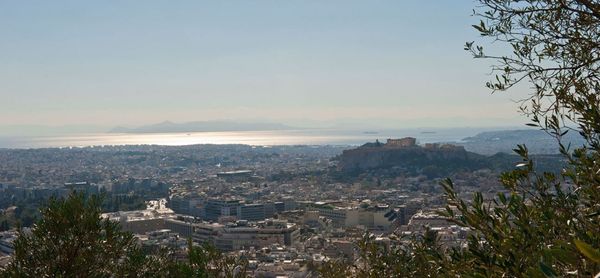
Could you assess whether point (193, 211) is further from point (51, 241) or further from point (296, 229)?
point (51, 241)

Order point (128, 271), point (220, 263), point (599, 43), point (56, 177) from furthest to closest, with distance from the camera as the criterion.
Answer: point (56, 177), point (220, 263), point (128, 271), point (599, 43)

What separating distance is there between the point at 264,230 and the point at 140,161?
7205 centimetres

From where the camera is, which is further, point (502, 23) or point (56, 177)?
point (56, 177)

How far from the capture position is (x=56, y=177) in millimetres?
67500

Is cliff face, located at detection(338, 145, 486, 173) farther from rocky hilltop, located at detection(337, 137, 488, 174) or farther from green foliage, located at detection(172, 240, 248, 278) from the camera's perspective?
green foliage, located at detection(172, 240, 248, 278)

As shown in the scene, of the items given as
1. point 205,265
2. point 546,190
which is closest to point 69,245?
point 205,265

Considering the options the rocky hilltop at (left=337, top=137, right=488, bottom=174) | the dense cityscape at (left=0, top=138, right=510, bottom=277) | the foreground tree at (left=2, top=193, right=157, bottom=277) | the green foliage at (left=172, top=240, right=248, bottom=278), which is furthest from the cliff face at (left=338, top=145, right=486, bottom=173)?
the foreground tree at (left=2, top=193, right=157, bottom=277)

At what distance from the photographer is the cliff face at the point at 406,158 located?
55094mm

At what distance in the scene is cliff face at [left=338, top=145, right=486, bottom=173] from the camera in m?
55.1

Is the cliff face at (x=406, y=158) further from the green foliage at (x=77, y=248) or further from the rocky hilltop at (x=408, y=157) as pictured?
the green foliage at (x=77, y=248)

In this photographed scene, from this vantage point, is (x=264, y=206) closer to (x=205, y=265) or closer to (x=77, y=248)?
(x=205, y=265)

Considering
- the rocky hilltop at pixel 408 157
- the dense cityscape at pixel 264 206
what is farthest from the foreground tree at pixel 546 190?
the rocky hilltop at pixel 408 157

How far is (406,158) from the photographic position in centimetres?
5959

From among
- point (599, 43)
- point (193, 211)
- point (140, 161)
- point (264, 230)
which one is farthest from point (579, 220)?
point (140, 161)
